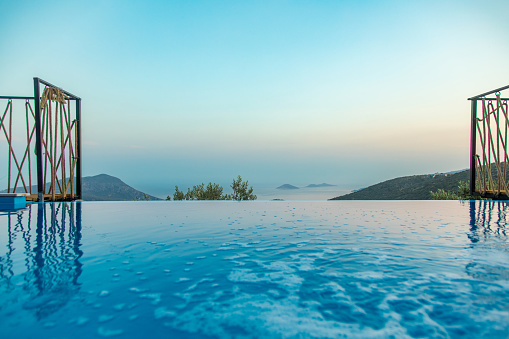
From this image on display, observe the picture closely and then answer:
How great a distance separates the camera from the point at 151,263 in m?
2.73

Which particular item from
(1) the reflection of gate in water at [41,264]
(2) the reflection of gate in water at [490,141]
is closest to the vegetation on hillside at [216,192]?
(1) the reflection of gate in water at [41,264]

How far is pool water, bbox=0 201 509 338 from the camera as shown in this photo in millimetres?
1587

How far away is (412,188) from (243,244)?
885 inches

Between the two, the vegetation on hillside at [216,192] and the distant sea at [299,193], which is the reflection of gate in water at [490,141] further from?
the vegetation on hillside at [216,192]

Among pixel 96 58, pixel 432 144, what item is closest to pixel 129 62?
pixel 96 58

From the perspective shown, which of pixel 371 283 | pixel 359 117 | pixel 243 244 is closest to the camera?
pixel 371 283

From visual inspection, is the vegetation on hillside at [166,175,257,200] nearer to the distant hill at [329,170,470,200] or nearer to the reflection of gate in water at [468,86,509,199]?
the reflection of gate in water at [468,86,509,199]

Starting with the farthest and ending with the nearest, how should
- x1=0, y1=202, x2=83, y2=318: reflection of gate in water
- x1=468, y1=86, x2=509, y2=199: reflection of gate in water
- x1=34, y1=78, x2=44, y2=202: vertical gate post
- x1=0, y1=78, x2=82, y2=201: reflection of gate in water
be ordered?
x1=468, y1=86, x2=509, y2=199: reflection of gate in water < x1=0, y1=78, x2=82, y2=201: reflection of gate in water < x1=34, y1=78, x2=44, y2=202: vertical gate post < x1=0, y1=202, x2=83, y2=318: reflection of gate in water

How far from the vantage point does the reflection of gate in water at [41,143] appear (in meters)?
6.39

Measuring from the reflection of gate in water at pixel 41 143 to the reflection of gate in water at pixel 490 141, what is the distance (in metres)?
10.6

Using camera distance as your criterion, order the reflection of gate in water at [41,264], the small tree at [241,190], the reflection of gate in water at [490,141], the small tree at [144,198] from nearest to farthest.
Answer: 1. the reflection of gate in water at [41,264]
2. the reflection of gate in water at [490,141]
3. the small tree at [144,198]
4. the small tree at [241,190]

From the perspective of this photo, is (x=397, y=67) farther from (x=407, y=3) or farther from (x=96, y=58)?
(x=96, y=58)

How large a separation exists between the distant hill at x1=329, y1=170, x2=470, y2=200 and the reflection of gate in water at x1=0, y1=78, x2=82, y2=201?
1866 centimetres

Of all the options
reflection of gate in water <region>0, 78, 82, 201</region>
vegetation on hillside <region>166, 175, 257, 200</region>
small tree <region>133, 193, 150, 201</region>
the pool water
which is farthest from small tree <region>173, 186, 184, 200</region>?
the pool water
